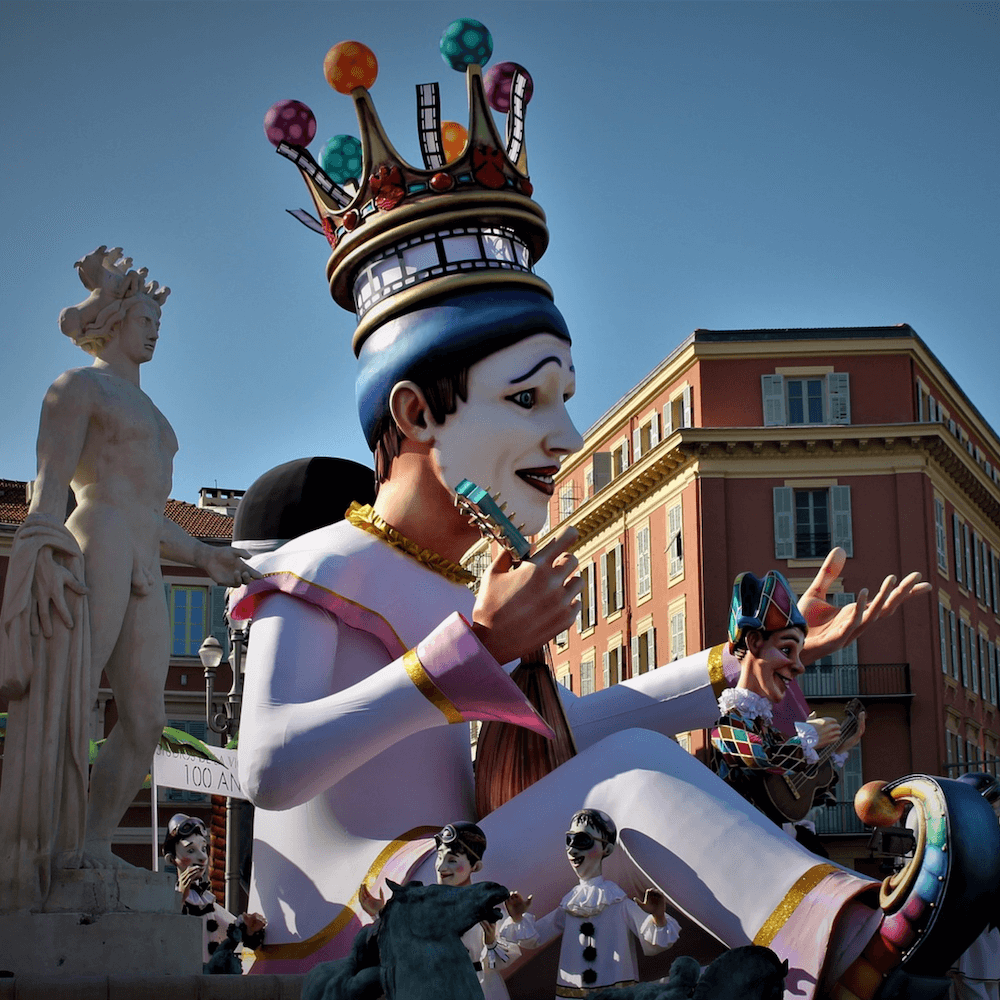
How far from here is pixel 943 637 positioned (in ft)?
117

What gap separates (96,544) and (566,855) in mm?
1892

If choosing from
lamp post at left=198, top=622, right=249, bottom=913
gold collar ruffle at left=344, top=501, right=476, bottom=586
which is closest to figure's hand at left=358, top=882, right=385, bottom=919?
gold collar ruffle at left=344, top=501, right=476, bottom=586

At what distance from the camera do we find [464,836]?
4.93 meters

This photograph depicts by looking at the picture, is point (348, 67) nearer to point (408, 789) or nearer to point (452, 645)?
point (452, 645)

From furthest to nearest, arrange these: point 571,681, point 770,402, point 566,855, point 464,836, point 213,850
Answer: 1. point 571,681
2. point 770,402
3. point 213,850
4. point 566,855
5. point 464,836

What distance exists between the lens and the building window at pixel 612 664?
39.6m

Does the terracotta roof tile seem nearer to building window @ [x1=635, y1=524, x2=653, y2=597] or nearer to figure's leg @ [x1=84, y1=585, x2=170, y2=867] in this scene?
building window @ [x1=635, y1=524, x2=653, y2=597]

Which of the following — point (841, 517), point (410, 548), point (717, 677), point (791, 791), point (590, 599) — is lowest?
point (791, 791)

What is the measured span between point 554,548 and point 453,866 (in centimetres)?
110

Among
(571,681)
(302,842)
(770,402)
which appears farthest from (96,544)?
(571,681)

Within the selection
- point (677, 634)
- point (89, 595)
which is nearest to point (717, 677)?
point (89, 595)

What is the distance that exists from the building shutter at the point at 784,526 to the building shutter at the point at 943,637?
11.1 ft

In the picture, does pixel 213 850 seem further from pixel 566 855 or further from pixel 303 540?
pixel 566 855

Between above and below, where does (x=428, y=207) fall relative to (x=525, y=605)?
above
